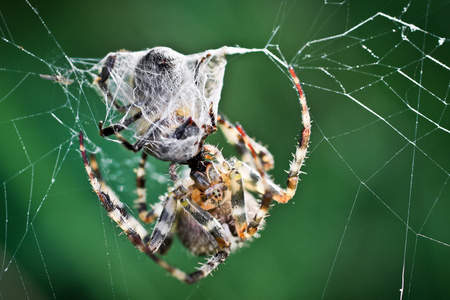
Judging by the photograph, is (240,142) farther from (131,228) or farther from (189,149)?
(131,228)

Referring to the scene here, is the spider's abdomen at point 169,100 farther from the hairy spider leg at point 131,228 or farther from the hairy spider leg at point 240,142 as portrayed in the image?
the hairy spider leg at point 131,228

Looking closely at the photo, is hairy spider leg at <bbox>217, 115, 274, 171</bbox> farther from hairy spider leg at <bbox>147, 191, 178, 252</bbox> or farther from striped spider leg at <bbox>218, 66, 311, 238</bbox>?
hairy spider leg at <bbox>147, 191, 178, 252</bbox>

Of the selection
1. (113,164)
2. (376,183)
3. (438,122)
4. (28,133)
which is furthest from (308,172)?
(28,133)

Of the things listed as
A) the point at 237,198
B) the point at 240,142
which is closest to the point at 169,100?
the point at 240,142

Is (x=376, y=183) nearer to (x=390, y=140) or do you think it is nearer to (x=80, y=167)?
(x=390, y=140)

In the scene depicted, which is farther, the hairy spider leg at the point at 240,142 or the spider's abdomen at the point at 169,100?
the hairy spider leg at the point at 240,142

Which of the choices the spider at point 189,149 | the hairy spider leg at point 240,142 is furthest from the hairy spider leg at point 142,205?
the hairy spider leg at point 240,142
